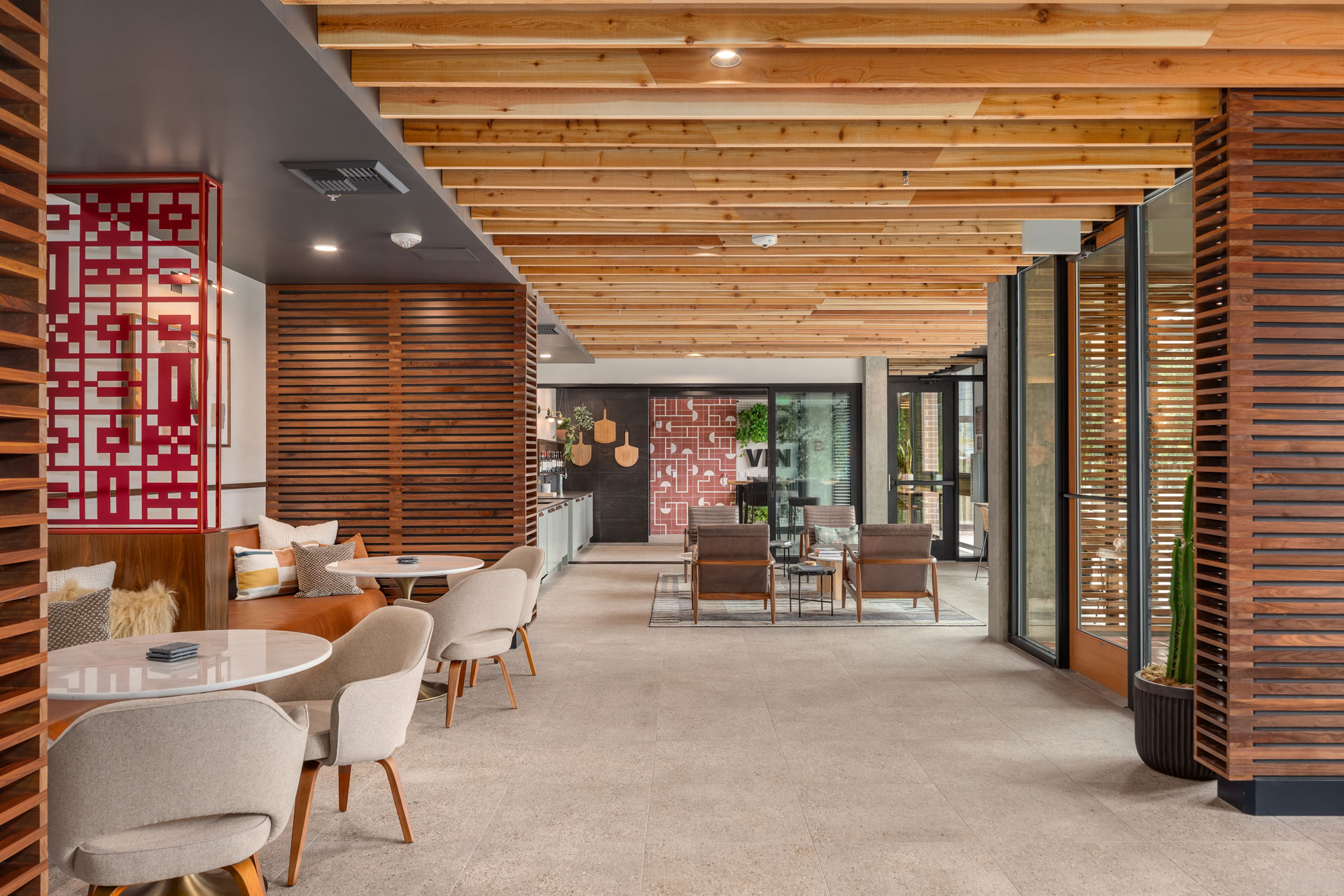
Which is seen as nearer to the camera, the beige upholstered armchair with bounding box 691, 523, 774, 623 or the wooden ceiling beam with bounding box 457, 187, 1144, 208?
the wooden ceiling beam with bounding box 457, 187, 1144, 208

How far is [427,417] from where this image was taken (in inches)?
253

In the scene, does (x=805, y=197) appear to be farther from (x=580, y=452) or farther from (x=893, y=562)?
(x=580, y=452)

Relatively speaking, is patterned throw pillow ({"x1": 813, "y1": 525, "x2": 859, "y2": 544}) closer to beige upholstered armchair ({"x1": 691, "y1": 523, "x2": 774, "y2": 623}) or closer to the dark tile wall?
beige upholstered armchair ({"x1": 691, "y1": 523, "x2": 774, "y2": 623})

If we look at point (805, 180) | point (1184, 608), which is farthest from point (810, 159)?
point (1184, 608)

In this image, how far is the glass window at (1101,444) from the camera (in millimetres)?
4875

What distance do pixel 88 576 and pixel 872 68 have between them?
13.5 feet

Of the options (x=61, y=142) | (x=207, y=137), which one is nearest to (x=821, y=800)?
(x=207, y=137)

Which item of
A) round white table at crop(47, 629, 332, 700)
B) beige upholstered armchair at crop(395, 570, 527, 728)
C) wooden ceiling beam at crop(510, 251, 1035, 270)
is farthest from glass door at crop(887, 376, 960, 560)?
round white table at crop(47, 629, 332, 700)

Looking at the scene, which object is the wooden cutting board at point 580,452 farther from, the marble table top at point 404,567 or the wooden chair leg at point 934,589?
the marble table top at point 404,567

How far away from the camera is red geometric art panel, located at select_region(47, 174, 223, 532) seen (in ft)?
12.8

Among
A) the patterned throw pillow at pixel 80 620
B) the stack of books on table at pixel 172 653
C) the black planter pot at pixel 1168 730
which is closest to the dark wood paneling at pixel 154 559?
the patterned throw pillow at pixel 80 620

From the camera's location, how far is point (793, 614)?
7719 millimetres

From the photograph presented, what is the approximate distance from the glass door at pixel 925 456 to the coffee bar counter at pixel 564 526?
14.0ft

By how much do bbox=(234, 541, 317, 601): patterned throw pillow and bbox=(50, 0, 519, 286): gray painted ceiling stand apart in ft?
6.81
